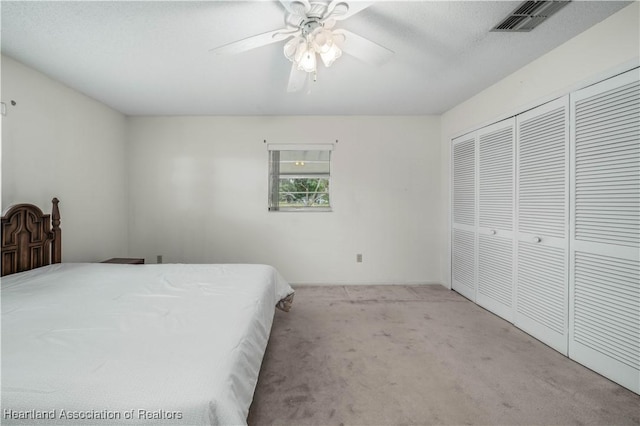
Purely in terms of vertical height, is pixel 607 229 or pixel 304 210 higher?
pixel 304 210

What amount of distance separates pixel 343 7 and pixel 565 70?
197cm

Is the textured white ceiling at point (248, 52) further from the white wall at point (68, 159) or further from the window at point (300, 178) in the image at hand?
the window at point (300, 178)

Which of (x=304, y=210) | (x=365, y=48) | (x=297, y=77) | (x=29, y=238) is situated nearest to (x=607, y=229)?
(x=365, y=48)

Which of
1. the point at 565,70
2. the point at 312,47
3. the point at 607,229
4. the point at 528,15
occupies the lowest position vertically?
the point at 607,229

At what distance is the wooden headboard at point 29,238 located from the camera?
227 cm

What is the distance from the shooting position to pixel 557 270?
2213 mm

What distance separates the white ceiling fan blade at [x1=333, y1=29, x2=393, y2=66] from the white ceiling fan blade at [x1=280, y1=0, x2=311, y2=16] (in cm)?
24

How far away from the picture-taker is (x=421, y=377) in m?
1.85

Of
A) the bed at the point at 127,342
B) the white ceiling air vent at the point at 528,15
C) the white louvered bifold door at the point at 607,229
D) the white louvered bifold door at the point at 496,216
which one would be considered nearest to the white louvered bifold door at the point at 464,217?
the white louvered bifold door at the point at 496,216

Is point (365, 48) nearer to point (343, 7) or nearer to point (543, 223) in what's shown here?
point (343, 7)

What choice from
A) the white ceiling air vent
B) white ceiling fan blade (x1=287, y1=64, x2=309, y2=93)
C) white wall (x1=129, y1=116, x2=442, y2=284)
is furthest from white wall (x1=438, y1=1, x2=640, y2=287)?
white ceiling fan blade (x1=287, y1=64, x2=309, y2=93)

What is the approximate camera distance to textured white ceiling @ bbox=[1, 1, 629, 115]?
174 centimetres

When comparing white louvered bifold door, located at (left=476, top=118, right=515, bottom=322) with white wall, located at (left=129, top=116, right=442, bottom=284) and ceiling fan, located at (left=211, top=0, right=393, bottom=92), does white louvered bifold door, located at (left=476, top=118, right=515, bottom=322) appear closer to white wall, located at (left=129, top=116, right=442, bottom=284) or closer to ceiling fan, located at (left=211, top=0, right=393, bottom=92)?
Answer: white wall, located at (left=129, top=116, right=442, bottom=284)

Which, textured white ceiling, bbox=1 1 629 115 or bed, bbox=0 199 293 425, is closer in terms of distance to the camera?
bed, bbox=0 199 293 425
